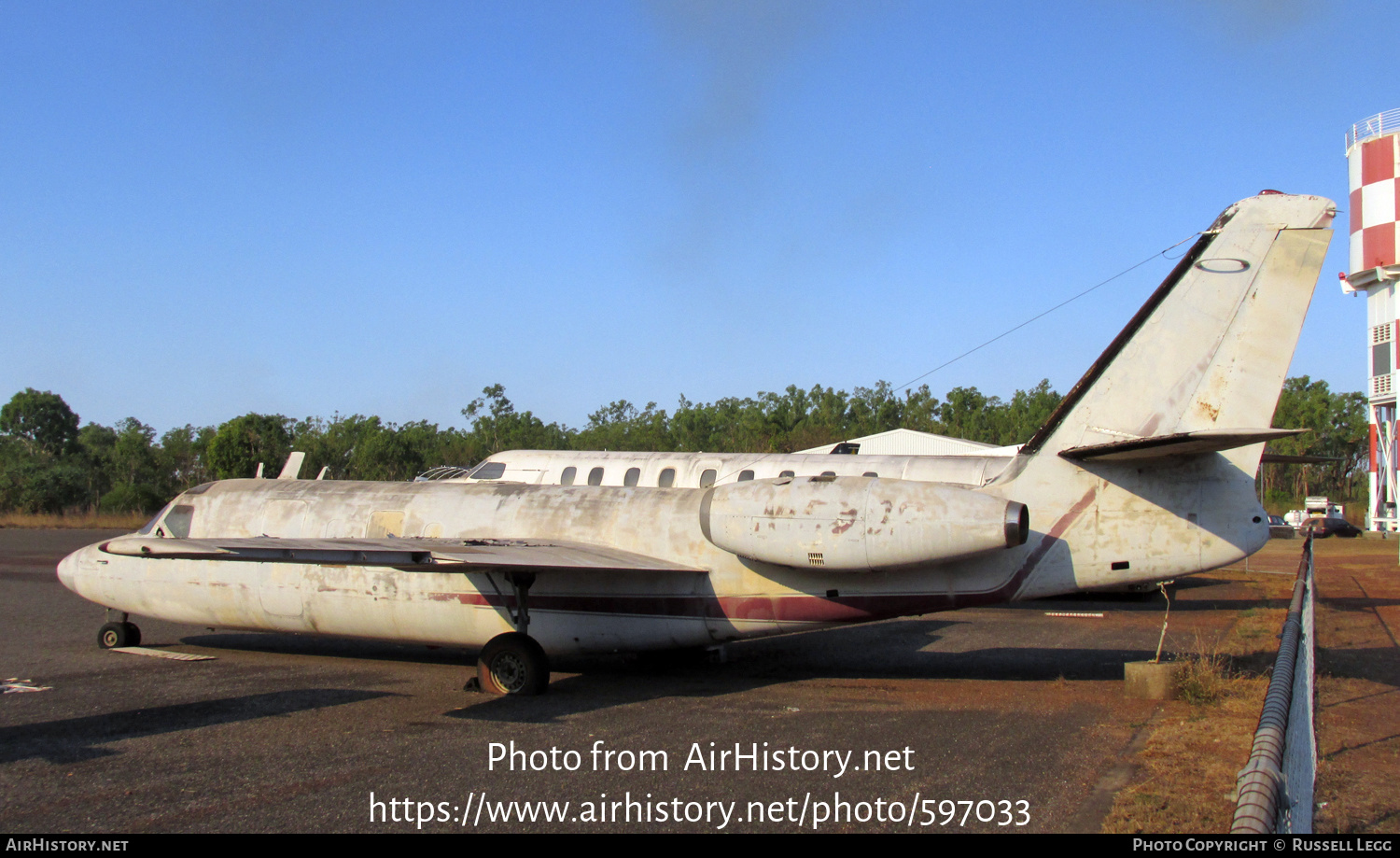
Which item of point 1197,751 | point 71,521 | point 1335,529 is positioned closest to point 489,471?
point 1197,751

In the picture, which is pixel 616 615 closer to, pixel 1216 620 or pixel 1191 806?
pixel 1191 806

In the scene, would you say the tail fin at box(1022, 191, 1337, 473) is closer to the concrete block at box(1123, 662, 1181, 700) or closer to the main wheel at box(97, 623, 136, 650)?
the concrete block at box(1123, 662, 1181, 700)

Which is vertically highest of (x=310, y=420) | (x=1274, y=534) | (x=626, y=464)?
(x=310, y=420)

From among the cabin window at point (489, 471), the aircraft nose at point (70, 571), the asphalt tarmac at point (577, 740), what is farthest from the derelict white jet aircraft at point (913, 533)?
the cabin window at point (489, 471)

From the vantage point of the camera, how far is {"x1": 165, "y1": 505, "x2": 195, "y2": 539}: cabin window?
587 inches

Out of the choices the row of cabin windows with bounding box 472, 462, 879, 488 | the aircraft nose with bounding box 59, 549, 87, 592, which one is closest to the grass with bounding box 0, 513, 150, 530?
the row of cabin windows with bounding box 472, 462, 879, 488

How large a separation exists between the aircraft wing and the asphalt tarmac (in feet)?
5.22

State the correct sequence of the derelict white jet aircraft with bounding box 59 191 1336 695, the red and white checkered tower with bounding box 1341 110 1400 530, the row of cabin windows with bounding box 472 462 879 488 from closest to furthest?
the derelict white jet aircraft with bounding box 59 191 1336 695, the row of cabin windows with bounding box 472 462 879 488, the red and white checkered tower with bounding box 1341 110 1400 530

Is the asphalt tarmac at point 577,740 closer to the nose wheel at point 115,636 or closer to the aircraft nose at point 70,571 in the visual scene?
the nose wheel at point 115,636

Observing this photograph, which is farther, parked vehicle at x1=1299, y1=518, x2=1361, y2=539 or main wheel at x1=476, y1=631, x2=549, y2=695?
parked vehicle at x1=1299, y1=518, x2=1361, y2=539

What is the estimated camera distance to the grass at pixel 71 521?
1965 inches

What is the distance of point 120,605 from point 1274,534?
201 feet

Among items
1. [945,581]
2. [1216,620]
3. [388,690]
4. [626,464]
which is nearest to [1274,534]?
[1216,620]

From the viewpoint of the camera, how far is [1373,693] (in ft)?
34.4
